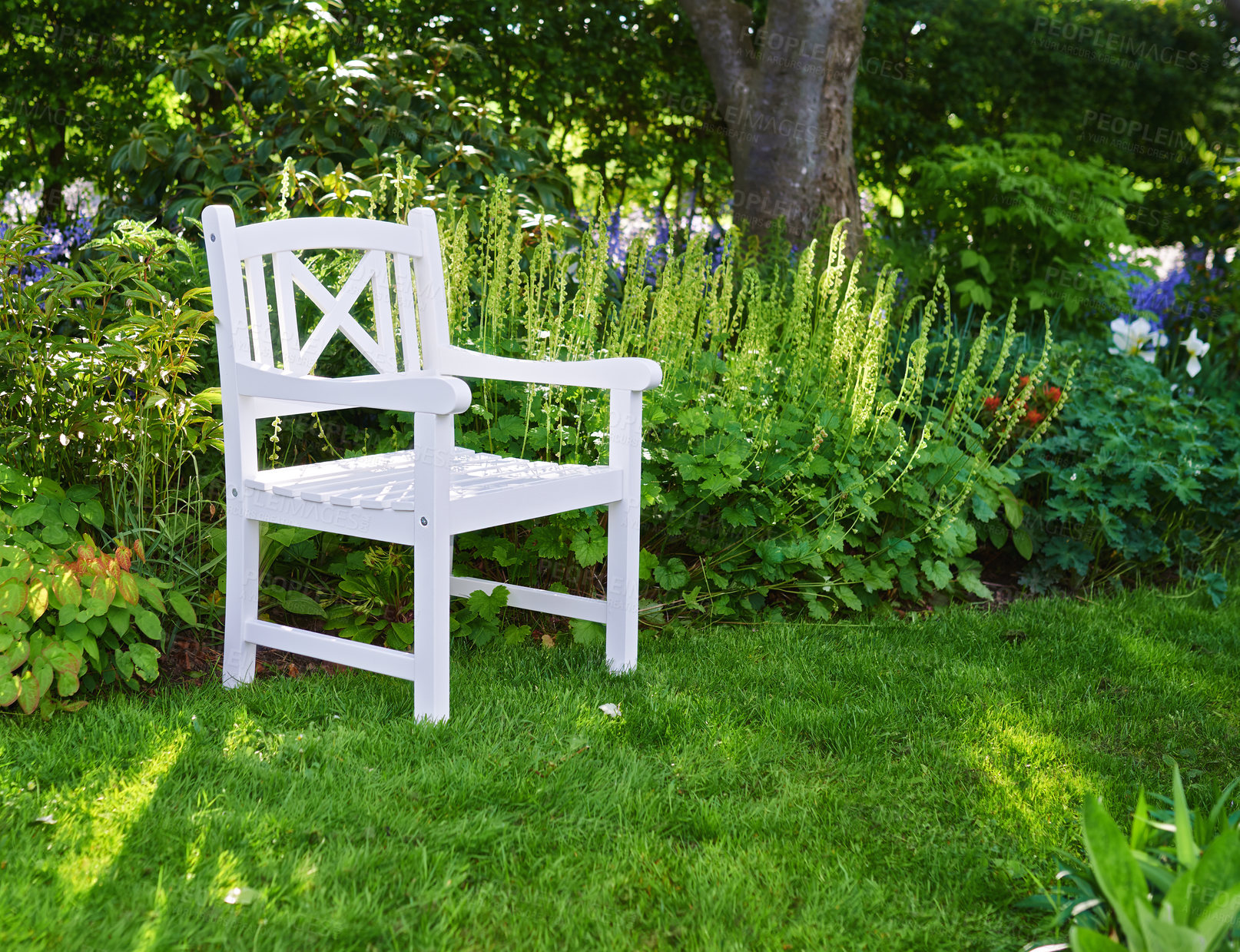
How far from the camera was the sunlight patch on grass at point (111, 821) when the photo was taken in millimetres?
1479

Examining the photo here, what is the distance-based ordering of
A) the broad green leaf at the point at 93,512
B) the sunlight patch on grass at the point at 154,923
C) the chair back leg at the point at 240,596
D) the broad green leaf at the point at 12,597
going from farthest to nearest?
the broad green leaf at the point at 93,512, the chair back leg at the point at 240,596, the broad green leaf at the point at 12,597, the sunlight patch on grass at the point at 154,923

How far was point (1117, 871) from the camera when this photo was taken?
1225 millimetres

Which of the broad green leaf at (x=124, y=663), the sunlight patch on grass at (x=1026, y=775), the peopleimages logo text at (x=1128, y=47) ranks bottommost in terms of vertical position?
the sunlight patch on grass at (x=1026, y=775)

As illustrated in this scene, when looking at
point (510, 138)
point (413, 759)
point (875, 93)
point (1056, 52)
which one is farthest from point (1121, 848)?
point (1056, 52)

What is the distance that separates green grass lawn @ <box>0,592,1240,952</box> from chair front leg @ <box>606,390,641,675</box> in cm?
9

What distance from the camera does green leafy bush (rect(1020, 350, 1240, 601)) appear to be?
3.35 m

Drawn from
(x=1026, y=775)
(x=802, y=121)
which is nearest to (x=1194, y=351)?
(x=802, y=121)

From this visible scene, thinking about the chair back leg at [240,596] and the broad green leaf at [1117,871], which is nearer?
the broad green leaf at [1117,871]

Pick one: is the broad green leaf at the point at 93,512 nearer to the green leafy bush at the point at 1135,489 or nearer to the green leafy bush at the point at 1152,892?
the green leafy bush at the point at 1152,892

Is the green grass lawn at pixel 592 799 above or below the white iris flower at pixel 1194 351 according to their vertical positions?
below

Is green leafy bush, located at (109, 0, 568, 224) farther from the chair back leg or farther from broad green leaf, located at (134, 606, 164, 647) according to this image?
broad green leaf, located at (134, 606, 164, 647)

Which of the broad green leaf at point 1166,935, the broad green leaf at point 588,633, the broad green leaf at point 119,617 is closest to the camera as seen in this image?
the broad green leaf at point 1166,935

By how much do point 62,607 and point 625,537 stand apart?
1.26 meters

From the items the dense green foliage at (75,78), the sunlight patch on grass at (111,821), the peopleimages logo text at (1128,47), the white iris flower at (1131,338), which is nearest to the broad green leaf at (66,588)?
the sunlight patch on grass at (111,821)
